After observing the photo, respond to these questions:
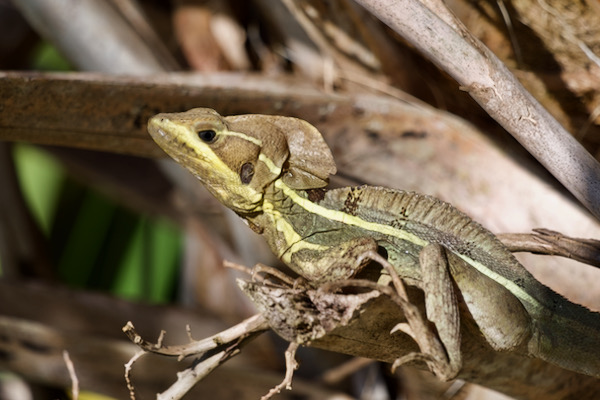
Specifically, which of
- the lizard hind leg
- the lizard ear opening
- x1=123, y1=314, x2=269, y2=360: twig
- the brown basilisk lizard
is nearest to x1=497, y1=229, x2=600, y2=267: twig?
the brown basilisk lizard

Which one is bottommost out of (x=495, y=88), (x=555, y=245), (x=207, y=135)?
(x=555, y=245)

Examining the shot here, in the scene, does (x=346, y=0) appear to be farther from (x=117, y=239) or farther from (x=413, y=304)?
(x=117, y=239)

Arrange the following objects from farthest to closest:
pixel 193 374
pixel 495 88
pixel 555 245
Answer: pixel 555 245, pixel 193 374, pixel 495 88

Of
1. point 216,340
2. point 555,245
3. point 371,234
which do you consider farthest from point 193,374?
point 555,245

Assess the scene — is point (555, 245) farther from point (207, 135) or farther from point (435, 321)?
point (207, 135)

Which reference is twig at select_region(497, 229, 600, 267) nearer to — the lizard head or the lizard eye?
the lizard head

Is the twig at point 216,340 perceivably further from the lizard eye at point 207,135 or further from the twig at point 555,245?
the twig at point 555,245

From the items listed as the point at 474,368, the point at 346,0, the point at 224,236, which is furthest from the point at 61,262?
the point at 474,368
